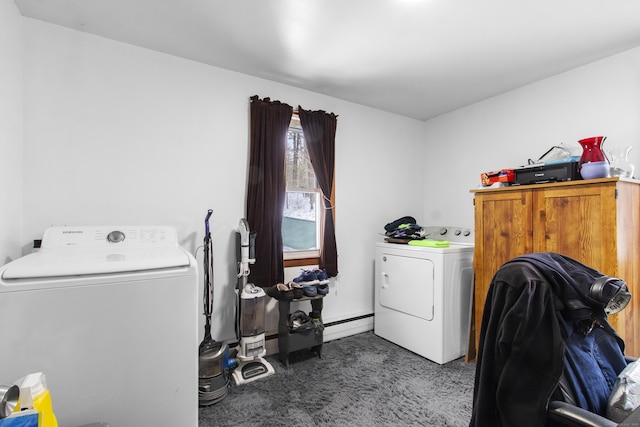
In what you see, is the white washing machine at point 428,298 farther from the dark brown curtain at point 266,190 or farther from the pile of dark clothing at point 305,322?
the dark brown curtain at point 266,190

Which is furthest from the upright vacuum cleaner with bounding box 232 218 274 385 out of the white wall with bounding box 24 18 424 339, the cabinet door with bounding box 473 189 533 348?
the cabinet door with bounding box 473 189 533 348

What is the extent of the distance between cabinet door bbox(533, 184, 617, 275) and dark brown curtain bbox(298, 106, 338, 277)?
1.69m

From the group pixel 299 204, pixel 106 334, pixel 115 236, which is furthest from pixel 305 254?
pixel 106 334

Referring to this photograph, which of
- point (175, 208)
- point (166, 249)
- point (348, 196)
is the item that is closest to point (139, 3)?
point (175, 208)

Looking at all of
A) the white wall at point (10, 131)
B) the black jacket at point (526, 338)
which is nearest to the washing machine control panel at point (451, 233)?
the black jacket at point (526, 338)

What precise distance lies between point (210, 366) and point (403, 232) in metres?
2.06

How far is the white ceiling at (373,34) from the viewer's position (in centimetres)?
175

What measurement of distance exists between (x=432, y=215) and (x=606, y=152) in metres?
1.76

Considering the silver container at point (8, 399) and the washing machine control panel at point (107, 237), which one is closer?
the silver container at point (8, 399)

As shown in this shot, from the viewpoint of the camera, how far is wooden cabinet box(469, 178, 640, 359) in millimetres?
1765

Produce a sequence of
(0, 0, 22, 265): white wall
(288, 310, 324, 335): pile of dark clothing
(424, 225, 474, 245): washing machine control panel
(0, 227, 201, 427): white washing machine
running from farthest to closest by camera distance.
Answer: (424, 225, 474, 245): washing machine control panel
(288, 310, 324, 335): pile of dark clothing
(0, 0, 22, 265): white wall
(0, 227, 201, 427): white washing machine

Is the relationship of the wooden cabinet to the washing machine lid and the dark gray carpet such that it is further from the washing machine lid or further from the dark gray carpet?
the washing machine lid

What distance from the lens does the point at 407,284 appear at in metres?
2.76

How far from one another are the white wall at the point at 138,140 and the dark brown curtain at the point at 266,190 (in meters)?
0.11
